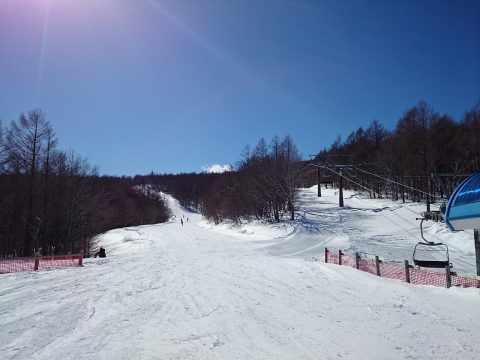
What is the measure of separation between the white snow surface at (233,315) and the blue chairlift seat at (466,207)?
237 cm

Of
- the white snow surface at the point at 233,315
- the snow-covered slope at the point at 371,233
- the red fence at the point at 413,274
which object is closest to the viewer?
the white snow surface at the point at 233,315

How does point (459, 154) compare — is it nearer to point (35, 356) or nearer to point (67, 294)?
point (67, 294)

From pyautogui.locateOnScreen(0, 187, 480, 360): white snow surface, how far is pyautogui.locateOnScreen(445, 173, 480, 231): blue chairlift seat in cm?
237

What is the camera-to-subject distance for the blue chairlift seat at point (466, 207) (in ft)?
35.4

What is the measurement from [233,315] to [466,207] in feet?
24.9

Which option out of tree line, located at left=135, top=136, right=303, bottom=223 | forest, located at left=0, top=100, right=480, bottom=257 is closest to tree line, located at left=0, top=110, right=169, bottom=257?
forest, located at left=0, top=100, right=480, bottom=257

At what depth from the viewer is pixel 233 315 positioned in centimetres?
1069

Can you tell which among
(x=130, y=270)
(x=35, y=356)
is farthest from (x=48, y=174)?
(x=35, y=356)

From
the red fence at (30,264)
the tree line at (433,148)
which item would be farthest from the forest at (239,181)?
the red fence at (30,264)

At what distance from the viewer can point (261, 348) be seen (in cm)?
793

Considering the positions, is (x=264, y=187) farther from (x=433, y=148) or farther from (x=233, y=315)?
(x=233, y=315)

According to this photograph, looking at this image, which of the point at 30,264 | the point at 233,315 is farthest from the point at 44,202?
the point at 233,315

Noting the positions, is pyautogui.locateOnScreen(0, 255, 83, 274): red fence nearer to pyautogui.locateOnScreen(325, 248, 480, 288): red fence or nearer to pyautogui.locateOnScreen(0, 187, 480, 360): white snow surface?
pyautogui.locateOnScreen(0, 187, 480, 360): white snow surface

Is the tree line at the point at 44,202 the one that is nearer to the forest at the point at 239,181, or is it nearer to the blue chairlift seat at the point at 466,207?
the forest at the point at 239,181
